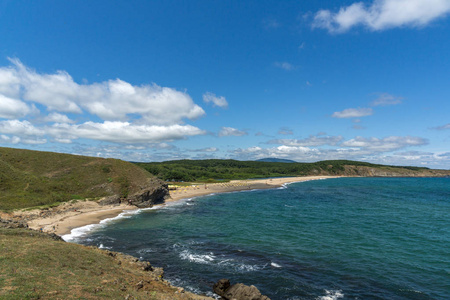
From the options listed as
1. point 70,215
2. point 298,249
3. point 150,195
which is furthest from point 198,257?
point 150,195

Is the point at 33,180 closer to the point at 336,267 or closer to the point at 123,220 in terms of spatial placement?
the point at 123,220

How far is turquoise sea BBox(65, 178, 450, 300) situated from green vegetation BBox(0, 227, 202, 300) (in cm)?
542

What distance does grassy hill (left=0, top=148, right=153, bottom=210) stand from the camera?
Result: 181 ft

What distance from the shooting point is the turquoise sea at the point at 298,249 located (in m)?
23.7

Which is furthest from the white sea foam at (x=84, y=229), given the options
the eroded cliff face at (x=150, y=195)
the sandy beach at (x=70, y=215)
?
the eroded cliff face at (x=150, y=195)

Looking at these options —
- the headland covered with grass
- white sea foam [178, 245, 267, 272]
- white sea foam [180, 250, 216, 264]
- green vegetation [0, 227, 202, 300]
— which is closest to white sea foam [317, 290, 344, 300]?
white sea foam [178, 245, 267, 272]

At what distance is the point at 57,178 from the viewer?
68062 mm

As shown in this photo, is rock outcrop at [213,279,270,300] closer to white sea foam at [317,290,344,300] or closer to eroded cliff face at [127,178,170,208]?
white sea foam at [317,290,344,300]

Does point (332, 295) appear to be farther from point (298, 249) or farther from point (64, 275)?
point (64, 275)

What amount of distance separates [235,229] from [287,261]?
16.3m

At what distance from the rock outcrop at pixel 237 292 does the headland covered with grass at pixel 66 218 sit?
2.88m

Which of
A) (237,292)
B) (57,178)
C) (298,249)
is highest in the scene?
(57,178)

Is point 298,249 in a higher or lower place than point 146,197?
lower

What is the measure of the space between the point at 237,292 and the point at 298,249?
16616mm
